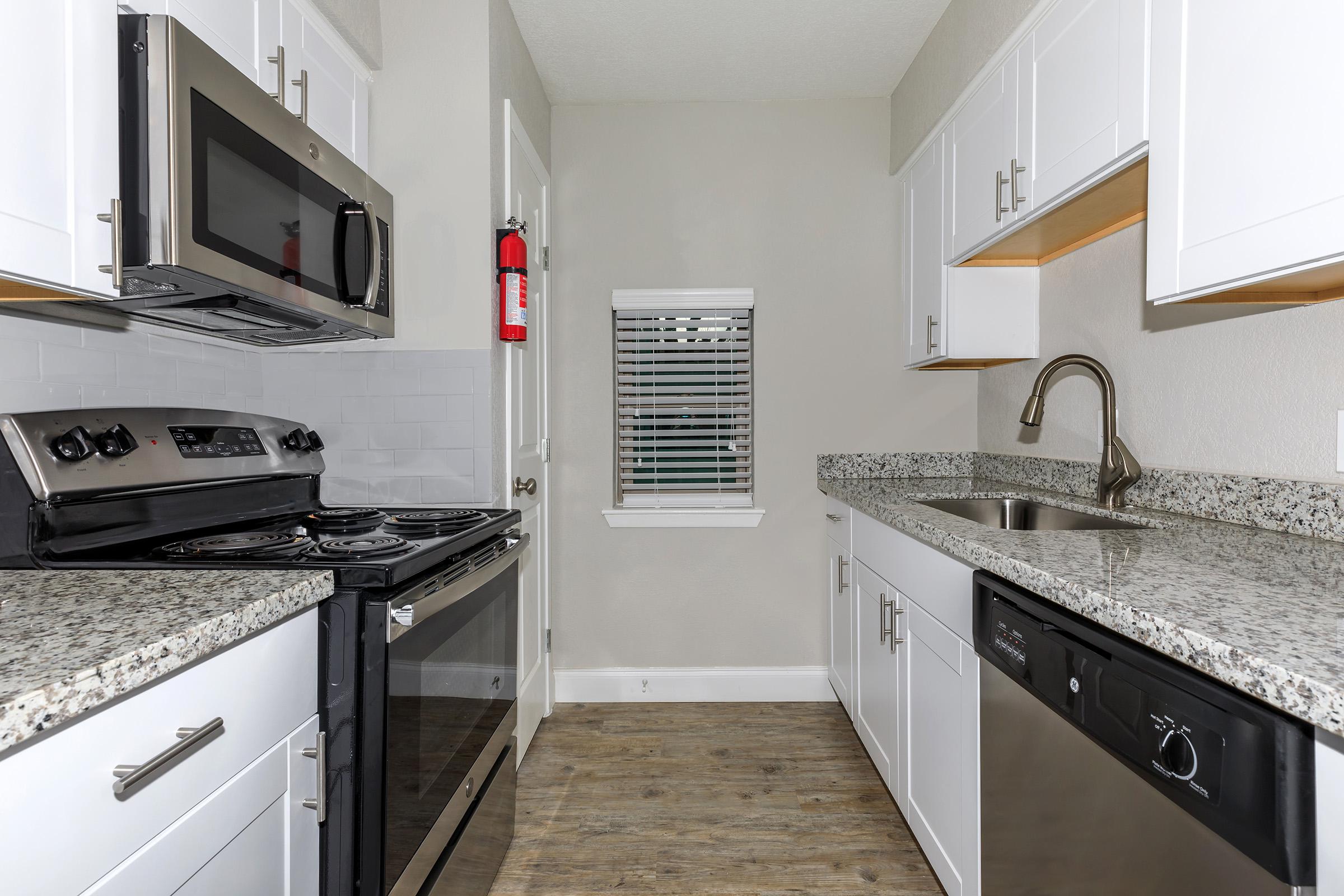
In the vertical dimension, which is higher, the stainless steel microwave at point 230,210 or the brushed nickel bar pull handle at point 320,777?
the stainless steel microwave at point 230,210

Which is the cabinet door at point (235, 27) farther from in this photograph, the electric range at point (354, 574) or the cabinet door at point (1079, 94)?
the cabinet door at point (1079, 94)

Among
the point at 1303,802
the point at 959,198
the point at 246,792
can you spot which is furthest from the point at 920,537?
the point at 246,792

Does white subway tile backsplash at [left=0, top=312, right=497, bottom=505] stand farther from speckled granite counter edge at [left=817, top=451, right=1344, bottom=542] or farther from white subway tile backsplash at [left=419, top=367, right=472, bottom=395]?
speckled granite counter edge at [left=817, top=451, right=1344, bottom=542]

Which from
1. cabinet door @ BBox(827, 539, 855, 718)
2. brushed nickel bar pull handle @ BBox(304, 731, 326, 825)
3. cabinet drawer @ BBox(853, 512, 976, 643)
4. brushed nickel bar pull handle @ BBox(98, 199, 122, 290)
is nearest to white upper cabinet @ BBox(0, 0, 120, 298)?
brushed nickel bar pull handle @ BBox(98, 199, 122, 290)

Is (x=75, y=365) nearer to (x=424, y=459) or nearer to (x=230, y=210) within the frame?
(x=230, y=210)

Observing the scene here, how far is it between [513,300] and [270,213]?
2.64 feet

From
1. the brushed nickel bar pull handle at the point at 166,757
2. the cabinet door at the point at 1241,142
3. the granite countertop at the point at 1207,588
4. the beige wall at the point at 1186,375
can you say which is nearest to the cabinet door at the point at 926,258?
the beige wall at the point at 1186,375

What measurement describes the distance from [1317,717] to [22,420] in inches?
71.9

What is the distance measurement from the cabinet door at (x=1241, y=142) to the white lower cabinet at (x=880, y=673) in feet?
3.62

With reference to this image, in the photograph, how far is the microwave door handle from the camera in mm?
1670

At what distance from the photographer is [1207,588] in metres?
0.95

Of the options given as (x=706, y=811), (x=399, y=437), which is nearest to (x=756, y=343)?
(x=399, y=437)

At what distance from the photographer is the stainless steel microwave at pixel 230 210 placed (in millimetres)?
1110

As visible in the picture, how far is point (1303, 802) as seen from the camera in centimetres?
66
